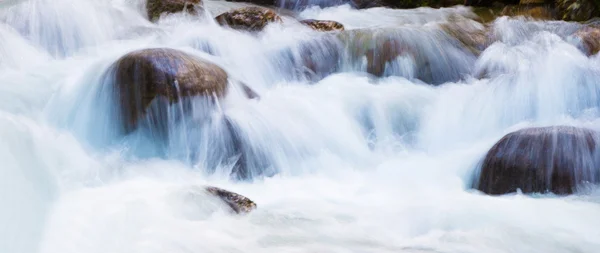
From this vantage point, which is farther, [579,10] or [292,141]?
[579,10]

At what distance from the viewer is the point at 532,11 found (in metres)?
10.0

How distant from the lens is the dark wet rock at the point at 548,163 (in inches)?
205

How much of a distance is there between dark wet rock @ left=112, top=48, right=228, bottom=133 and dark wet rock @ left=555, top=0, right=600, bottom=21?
5.86 meters

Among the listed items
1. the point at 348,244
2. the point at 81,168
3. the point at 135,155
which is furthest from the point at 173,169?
the point at 348,244

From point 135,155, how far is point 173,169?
1.14 ft

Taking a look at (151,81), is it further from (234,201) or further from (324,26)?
(324,26)

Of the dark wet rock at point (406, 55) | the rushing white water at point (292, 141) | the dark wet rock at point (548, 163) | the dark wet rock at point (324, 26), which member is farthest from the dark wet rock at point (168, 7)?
the dark wet rock at point (548, 163)

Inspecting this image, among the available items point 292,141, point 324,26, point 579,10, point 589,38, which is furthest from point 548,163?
point 579,10

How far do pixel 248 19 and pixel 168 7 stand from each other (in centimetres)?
109

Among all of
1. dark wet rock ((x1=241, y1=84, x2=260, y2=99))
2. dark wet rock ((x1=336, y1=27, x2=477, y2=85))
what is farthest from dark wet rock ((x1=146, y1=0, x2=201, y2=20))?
dark wet rock ((x1=241, y1=84, x2=260, y2=99))

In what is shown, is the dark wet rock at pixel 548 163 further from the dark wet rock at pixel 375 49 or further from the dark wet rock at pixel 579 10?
the dark wet rock at pixel 579 10

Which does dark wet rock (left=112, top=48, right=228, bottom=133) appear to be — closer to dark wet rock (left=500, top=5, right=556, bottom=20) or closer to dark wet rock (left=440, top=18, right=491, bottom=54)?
dark wet rock (left=440, top=18, right=491, bottom=54)

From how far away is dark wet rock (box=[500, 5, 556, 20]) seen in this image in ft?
32.3

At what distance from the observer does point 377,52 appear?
786cm
